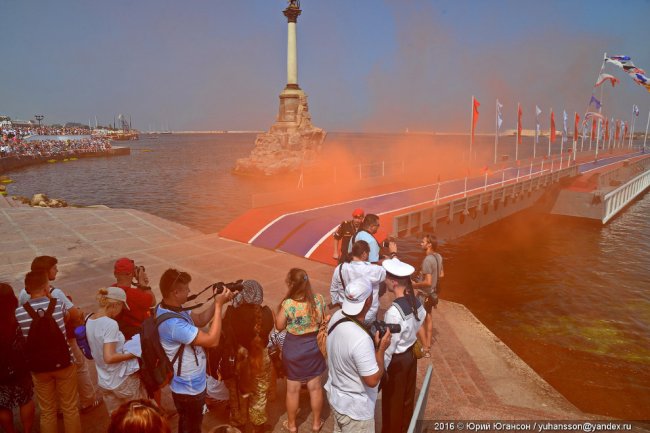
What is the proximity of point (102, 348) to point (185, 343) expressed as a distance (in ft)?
3.26

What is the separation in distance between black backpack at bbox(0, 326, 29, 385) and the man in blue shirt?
1606 mm

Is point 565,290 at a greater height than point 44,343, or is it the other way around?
point 44,343

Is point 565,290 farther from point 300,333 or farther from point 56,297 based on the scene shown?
point 56,297

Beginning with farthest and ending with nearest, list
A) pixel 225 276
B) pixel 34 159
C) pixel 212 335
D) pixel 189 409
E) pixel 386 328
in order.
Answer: pixel 34 159, pixel 225 276, pixel 189 409, pixel 212 335, pixel 386 328

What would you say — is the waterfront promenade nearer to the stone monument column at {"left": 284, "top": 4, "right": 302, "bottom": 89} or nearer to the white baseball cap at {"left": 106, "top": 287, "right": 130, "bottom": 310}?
the white baseball cap at {"left": 106, "top": 287, "right": 130, "bottom": 310}

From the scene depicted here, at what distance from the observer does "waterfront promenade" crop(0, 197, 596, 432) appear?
17.4ft

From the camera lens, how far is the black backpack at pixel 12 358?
12.8ft

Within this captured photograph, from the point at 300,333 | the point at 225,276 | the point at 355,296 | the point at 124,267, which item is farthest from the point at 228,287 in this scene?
the point at 225,276

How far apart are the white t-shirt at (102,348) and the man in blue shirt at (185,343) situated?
60 cm

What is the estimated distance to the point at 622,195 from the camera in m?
35.8

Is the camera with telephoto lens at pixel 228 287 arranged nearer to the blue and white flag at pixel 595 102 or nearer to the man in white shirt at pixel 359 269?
the man in white shirt at pixel 359 269

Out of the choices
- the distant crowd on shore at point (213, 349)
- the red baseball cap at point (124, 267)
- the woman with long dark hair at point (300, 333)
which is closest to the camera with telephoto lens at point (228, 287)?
the distant crowd on shore at point (213, 349)

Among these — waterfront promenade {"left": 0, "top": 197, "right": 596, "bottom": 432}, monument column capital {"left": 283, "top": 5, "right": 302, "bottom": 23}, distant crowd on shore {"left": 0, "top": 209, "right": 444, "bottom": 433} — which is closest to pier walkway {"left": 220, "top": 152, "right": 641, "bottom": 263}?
waterfront promenade {"left": 0, "top": 197, "right": 596, "bottom": 432}

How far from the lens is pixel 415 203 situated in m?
22.0
